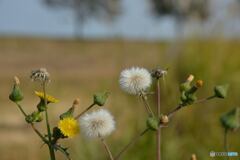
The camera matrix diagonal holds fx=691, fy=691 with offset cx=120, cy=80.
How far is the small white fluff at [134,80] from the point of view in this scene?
4.32 feet

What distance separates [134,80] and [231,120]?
261mm

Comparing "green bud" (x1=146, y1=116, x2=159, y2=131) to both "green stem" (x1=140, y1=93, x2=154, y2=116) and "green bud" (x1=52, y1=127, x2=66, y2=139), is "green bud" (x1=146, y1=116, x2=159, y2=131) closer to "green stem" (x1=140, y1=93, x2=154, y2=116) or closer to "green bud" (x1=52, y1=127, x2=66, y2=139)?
"green stem" (x1=140, y1=93, x2=154, y2=116)

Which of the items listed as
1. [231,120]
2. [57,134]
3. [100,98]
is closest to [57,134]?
[57,134]

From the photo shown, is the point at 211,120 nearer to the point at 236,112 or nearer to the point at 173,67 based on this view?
the point at 173,67

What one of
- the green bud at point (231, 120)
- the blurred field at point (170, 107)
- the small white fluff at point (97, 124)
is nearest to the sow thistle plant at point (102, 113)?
the small white fluff at point (97, 124)

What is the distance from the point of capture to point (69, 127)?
1298 millimetres

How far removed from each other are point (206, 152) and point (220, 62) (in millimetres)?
1433

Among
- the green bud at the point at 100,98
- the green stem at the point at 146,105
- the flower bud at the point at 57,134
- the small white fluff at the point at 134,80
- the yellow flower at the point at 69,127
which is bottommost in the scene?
the flower bud at the point at 57,134

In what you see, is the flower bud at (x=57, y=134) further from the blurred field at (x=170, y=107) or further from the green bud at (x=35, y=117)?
the blurred field at (x=170, y=107)

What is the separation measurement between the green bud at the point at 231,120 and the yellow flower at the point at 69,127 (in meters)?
0.30

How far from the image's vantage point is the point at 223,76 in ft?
17.0

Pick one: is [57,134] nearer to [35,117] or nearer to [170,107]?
[35,117]

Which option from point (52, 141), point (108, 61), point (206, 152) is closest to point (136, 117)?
point (206, 152)

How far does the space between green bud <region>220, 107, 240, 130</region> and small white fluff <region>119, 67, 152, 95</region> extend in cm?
24
